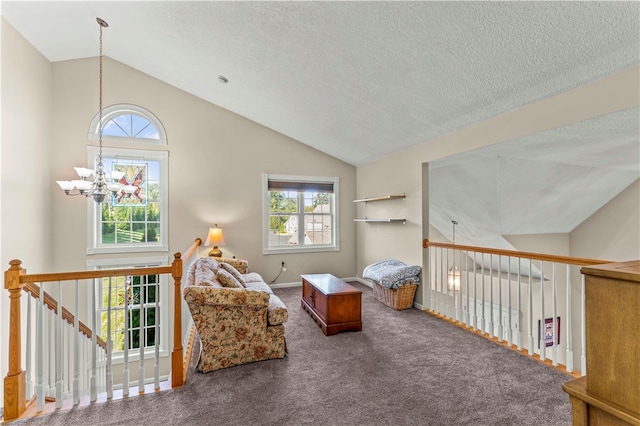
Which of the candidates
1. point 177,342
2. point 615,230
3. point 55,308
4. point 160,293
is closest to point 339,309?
point 177,342

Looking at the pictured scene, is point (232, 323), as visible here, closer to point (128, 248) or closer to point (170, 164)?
point (128, 248)

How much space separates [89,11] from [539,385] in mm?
5894

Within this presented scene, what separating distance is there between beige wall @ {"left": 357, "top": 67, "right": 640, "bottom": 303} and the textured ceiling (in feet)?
0.34

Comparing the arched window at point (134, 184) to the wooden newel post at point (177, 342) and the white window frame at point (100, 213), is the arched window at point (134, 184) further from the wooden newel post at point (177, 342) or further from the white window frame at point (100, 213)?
the wooden newel post at point (177, 342)

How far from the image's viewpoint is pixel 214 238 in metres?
4.74

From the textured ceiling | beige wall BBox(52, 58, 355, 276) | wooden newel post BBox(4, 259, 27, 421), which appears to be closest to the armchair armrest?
wooden newel post BBox(4, 259, 27, 421)

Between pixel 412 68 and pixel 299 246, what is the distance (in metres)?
3.79

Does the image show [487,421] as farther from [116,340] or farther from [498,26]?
[116,340]

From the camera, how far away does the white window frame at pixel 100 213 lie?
446 cm

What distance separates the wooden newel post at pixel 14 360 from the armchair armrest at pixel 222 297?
3.55ft

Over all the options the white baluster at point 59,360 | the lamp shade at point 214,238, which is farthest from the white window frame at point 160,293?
the white baluster at point 59,360

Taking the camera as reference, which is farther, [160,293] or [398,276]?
[160,293]

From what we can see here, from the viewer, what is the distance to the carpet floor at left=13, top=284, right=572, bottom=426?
6.21 feet

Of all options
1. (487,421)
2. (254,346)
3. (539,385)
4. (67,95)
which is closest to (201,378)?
(254,346)
